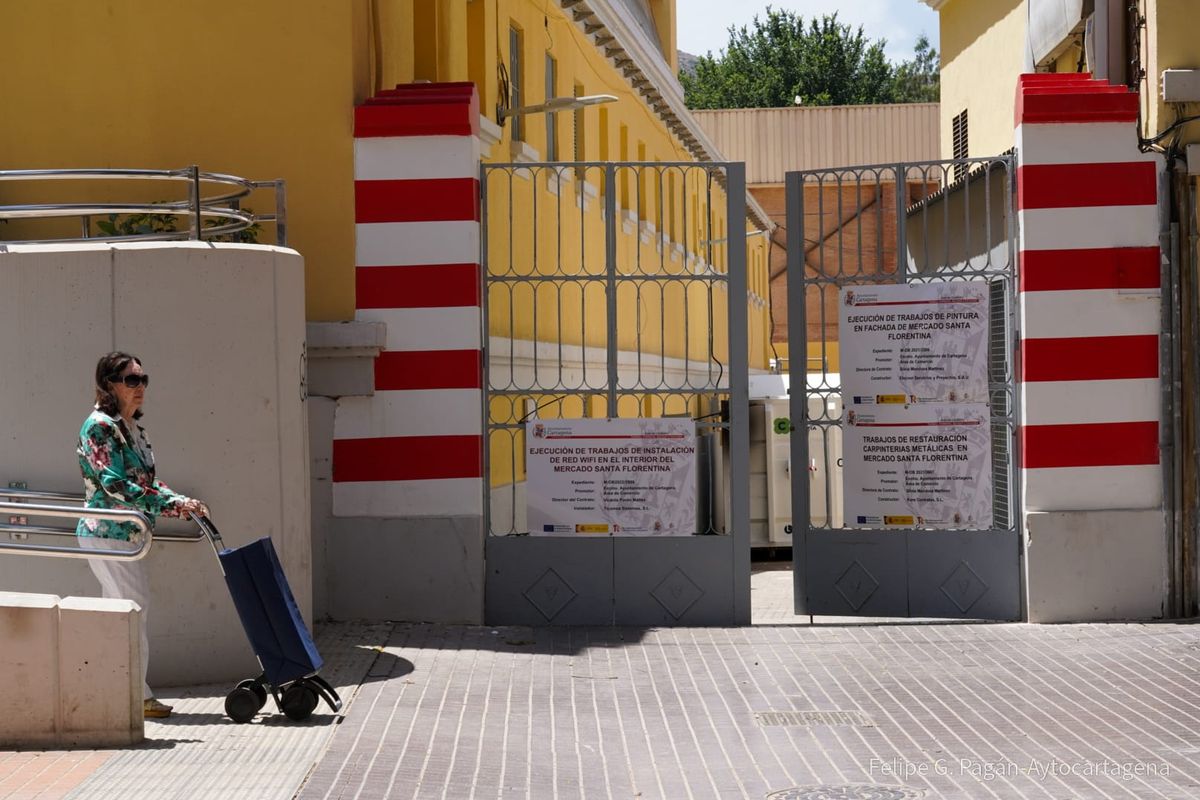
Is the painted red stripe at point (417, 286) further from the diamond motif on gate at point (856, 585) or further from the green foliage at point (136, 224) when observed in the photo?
the diamond motif on gate at point (856, 585)

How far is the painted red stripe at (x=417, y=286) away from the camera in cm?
1179

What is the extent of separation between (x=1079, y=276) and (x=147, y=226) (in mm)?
6095

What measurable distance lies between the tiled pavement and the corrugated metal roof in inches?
1851

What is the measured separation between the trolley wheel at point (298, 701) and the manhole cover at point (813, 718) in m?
2.18

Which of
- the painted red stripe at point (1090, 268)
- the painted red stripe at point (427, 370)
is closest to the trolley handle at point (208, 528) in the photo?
the painted red stripe at point (427, 370)

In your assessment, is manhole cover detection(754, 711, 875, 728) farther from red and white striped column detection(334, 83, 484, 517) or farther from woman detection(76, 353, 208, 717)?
red and white striped column detection(334, 83, 484, 517)

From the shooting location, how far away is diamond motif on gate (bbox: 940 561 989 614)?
465 inches

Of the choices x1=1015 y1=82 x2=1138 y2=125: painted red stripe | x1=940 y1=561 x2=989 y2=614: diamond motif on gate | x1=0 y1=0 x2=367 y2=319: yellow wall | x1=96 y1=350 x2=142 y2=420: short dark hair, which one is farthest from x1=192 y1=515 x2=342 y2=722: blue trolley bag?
x1=1015 y1=82 x2=1138 y2=125: painted red stripe

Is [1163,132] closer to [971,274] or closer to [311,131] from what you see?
[971,274]

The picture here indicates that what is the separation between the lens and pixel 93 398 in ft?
31.6

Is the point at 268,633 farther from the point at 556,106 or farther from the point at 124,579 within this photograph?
the point at 556,106

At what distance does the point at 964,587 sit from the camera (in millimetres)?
11836

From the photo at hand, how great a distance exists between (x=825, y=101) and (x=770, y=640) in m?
65.3

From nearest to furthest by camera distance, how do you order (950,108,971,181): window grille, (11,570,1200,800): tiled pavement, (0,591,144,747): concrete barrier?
(11,570,1200,800): tiled pavement → (0,591,144,747): concrete barrier → (950,108,971,181): window grille
